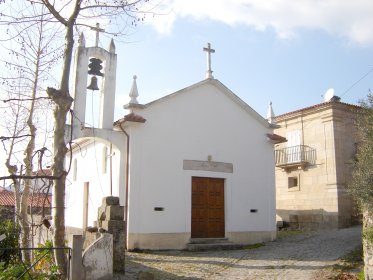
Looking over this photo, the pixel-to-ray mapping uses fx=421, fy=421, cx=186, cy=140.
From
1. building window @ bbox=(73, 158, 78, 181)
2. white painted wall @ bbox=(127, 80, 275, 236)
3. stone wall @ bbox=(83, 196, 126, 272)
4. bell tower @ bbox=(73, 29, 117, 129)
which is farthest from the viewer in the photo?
building window @ bbox=(73, 158, 78, 181)

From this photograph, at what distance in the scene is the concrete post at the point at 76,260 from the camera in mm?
7914

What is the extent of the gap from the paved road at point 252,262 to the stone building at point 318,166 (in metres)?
4.19

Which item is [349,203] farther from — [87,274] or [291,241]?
[87,274]

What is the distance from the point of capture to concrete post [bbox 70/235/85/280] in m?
7.91

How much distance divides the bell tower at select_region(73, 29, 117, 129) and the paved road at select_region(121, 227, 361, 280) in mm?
4580

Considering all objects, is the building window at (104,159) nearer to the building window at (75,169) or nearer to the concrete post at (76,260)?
the building window at (75,169)

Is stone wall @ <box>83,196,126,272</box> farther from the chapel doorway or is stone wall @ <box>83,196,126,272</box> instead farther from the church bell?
the chapel doorway

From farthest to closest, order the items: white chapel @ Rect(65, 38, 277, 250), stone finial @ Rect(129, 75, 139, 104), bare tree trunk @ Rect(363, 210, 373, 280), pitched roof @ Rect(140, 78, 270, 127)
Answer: pitched roof @ Rect(140, 78, 270, 127)
stone finial @ Rect(129, 75, 139, 104)
white chapel @ Rect(65, 38, 277, 250)
bare tree trunk @ Rect(363, 210, 373, 280)

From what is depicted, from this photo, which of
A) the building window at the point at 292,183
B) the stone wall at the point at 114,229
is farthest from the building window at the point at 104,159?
the building window at the point at 292,183

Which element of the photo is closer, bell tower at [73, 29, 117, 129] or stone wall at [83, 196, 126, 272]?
stone wall at [83, 196, 126, 272]

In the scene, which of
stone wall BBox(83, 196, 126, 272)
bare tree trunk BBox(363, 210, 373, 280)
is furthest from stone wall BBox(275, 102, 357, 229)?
stone wall BBox(83, 196, 126, 272)

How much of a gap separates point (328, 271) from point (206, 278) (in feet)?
9.97

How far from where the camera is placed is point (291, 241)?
16.4 metres

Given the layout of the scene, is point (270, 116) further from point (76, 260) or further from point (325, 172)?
point (76, 260)
